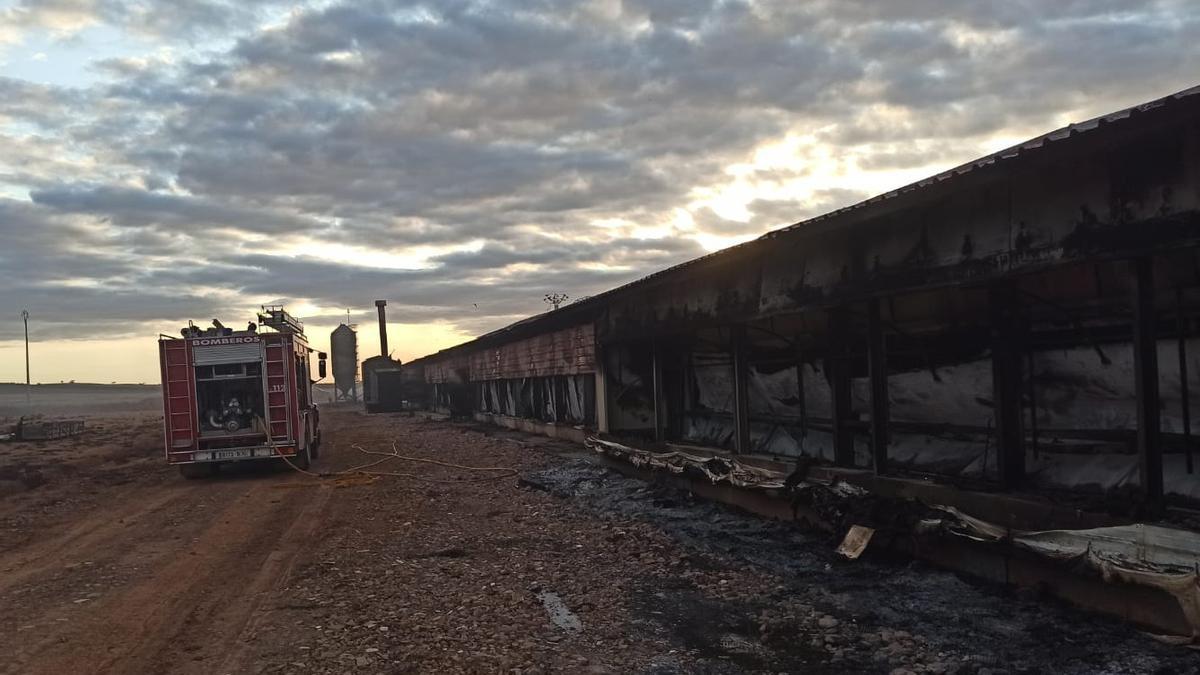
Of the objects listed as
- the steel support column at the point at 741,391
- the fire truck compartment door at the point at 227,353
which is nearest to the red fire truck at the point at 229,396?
the fire truck compartment door at the point at 227,353

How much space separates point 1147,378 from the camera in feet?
20.4

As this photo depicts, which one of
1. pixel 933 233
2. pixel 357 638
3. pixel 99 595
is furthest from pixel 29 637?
pixel 933 233

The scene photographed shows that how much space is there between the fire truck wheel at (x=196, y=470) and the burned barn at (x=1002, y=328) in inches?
437

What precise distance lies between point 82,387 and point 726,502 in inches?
6681

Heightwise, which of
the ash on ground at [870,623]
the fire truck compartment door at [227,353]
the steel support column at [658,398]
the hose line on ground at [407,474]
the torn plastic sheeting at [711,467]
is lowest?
the hose line on ground at [407,474]

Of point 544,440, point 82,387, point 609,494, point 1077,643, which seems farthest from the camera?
point 82,387

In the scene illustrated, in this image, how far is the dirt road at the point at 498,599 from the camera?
18.5 ft

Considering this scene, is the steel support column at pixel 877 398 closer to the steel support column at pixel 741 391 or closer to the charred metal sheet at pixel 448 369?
the steel support column at pixel 741 391

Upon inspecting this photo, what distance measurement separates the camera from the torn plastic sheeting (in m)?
10.6

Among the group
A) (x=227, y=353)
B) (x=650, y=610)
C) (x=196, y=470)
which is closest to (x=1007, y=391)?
(x=650, y=610)

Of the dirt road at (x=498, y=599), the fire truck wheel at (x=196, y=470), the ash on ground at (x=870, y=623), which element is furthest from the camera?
the fire truck wheel at (x=196, y=470)

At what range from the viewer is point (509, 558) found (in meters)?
9.00

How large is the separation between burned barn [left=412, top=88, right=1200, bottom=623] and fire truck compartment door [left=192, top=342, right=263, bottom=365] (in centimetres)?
877

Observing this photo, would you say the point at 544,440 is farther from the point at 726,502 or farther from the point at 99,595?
the point at 99,595
